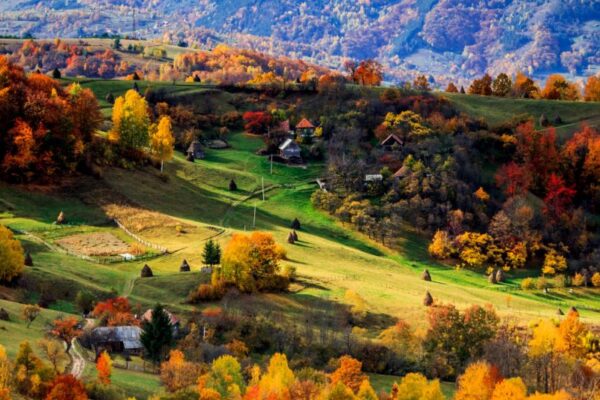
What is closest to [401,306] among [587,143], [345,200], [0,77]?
[345,200]

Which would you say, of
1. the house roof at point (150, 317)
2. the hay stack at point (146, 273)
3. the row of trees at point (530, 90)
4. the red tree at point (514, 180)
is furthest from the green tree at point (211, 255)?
the row of trees at point (530, 90)

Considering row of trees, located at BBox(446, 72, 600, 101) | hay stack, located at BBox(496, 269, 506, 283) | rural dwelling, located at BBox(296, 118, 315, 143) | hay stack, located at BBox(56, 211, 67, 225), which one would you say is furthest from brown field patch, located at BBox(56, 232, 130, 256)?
row of trees, located at BBox(446, 72, 600, 101)

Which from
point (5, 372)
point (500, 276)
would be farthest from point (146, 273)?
point (500, 276)

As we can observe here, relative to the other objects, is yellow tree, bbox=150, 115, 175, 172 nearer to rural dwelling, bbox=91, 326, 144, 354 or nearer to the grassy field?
rural dwelling, bbox=91, 326, 144, 354

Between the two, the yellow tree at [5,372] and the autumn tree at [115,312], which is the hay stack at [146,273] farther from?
the yellow tree at [5,372]

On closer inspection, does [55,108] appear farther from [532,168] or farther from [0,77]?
[532,168]

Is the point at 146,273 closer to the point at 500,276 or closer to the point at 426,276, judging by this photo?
the point at 426,276
